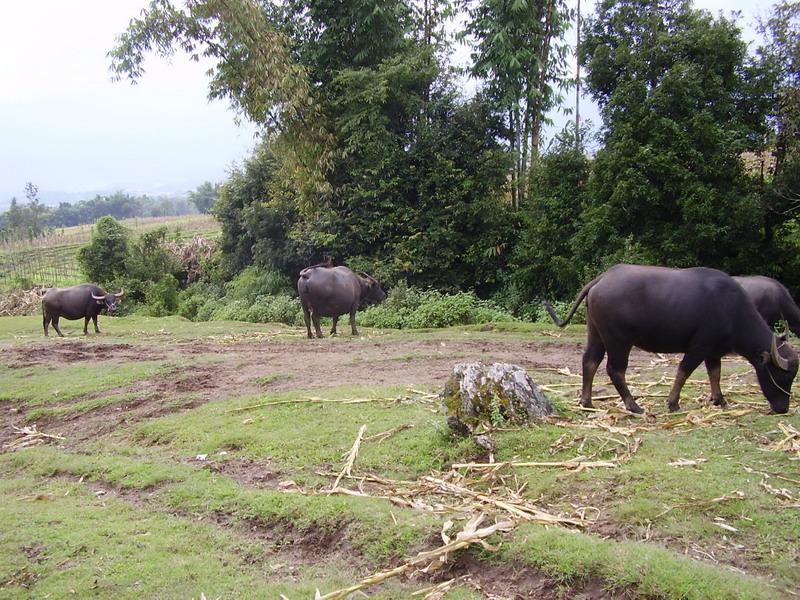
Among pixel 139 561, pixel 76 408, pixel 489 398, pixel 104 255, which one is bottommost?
pixel 76 408

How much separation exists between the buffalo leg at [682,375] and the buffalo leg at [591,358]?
80 centimetres

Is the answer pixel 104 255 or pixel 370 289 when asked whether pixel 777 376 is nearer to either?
pixel 370 289

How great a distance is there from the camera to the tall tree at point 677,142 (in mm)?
15180

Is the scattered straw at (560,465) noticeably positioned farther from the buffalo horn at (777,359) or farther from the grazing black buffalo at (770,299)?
the grazing black buffalo at (770,299)

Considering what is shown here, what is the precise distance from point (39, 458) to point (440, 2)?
783 inches

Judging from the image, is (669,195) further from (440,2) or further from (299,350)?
(440,2)

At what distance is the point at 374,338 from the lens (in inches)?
553

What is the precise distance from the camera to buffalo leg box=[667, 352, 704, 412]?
6746mm

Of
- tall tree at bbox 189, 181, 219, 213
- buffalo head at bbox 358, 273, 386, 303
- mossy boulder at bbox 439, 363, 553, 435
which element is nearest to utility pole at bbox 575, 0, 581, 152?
buffalo head at bbox 358, 273, 386, 303

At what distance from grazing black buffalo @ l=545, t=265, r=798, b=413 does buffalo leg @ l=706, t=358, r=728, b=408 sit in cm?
2

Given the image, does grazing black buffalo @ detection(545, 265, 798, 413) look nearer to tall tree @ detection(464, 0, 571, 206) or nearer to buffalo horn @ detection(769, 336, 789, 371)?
buffalo horn @ detection(769, 336, 789, 371)

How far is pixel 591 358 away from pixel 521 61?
15265 mm

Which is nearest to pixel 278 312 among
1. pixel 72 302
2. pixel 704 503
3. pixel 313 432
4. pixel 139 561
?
pixel 72 302

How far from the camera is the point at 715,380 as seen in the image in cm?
702
